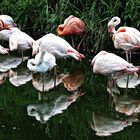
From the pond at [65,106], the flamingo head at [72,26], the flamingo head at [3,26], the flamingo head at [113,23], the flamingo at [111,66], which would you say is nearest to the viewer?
the pond at [65,106]

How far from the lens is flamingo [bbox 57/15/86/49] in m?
9.32

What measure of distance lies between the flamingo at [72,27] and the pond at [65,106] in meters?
0.88

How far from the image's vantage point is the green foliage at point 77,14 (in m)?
9.34

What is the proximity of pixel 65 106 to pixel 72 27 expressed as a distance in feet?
8.63

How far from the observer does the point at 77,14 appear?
386 inches

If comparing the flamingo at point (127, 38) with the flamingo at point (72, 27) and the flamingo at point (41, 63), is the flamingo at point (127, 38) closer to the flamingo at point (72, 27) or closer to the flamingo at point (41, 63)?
the flamingo at point (72, 27)

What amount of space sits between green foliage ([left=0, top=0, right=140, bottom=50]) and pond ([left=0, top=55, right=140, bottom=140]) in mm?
977

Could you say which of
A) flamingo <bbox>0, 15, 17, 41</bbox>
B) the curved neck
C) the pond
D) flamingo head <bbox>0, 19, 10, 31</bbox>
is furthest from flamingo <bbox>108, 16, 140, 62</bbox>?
flamingo head <bbox>0, 19, 10, 31</bbox>

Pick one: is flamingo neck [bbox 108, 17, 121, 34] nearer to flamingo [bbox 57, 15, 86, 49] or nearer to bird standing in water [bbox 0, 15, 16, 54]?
flamingo [bbox 57, 15, 86, 49]

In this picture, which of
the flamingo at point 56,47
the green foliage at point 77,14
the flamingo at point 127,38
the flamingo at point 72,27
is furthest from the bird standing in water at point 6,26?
the flamingo at point 127,38

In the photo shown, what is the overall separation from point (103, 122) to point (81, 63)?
2724 mm

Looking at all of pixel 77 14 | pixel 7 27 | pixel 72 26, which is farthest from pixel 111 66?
pixel 7 27

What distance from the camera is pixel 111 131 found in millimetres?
6191

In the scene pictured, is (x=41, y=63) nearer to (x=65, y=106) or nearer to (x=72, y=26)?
(x=65, y=106)
